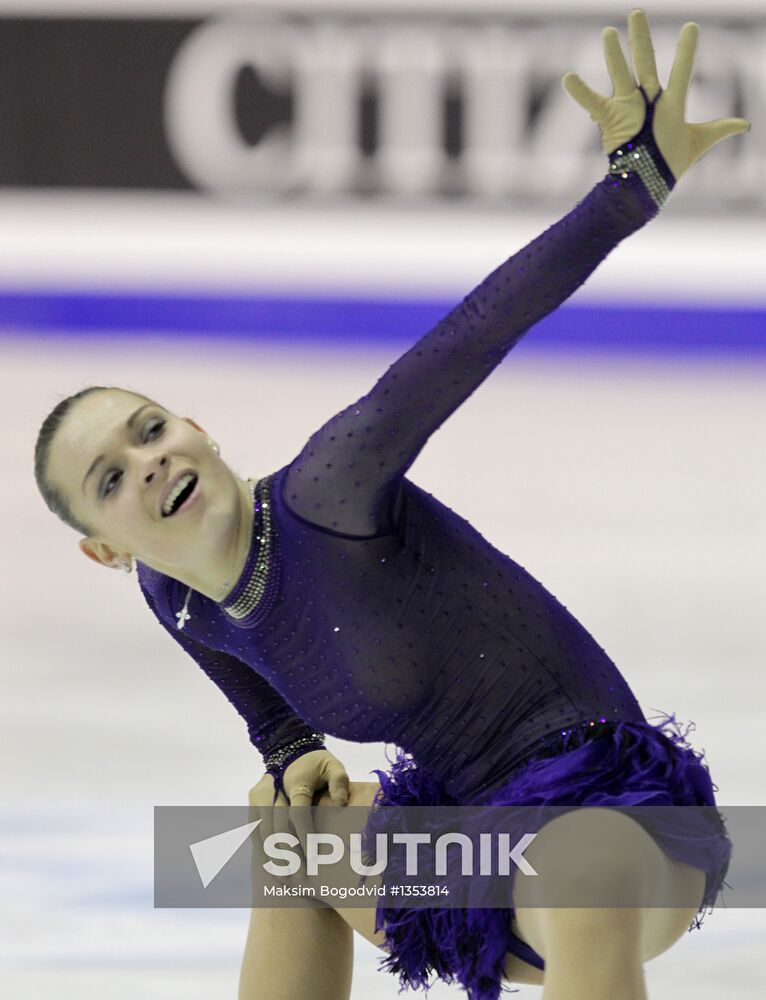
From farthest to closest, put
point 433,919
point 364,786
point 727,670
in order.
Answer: point 727,670, point 364,786, point 433,919

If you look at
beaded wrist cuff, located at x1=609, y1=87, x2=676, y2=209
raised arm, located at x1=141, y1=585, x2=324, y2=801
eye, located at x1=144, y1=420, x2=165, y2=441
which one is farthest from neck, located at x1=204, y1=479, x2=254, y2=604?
beaded wrist cuff, located at x1=609, y1=87, x2=676, y2=209

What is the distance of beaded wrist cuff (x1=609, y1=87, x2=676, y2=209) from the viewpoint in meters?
1.50

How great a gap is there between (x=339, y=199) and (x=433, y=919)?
402 cm

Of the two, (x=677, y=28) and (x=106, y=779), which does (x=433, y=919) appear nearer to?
(x=106, y=779)

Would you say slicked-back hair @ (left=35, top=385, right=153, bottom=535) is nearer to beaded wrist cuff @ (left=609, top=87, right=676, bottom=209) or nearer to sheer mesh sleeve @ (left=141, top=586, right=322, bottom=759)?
sheer mesh sleeve @ (left=141, top=586, right=322, bottom=759)

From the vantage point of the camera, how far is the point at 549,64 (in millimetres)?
5238

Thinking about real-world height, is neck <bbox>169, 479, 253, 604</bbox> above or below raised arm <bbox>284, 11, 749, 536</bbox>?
below

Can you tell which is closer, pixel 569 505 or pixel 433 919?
pixel 433 919

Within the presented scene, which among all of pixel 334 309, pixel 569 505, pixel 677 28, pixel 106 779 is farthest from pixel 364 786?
pixel 677 28

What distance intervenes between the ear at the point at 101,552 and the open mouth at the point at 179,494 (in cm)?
Answer: 15

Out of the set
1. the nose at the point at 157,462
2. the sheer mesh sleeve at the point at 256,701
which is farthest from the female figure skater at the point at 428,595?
the sheer mesh sleeve at the point at 256,701

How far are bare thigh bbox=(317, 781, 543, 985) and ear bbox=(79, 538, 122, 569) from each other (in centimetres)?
40

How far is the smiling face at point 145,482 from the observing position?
5.38 feet

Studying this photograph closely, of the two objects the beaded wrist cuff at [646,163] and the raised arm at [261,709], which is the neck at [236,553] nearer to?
the raised arm at [261,709]
